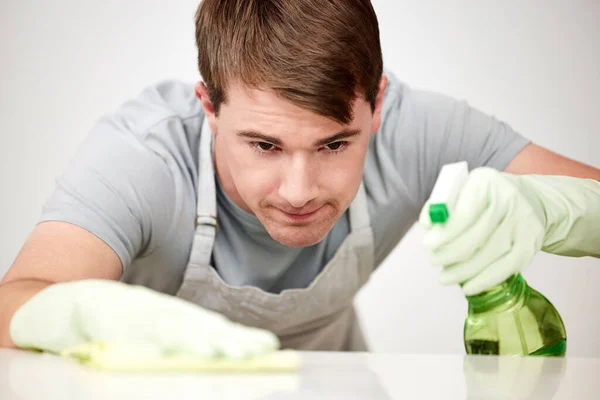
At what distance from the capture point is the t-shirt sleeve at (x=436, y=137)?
4.85ft

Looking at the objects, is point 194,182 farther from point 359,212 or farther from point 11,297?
point 11,297

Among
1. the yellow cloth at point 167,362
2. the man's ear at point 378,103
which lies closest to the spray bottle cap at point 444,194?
the yellow cloth at point 167,362

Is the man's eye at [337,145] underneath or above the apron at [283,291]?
above

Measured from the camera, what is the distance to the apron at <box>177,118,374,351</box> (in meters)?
1.35

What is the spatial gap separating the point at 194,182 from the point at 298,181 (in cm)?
30

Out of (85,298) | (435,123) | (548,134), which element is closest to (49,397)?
(85,298)

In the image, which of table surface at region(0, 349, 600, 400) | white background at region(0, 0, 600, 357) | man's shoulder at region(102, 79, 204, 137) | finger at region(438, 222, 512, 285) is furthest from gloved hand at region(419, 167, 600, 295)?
white background at region(0, 0, 600, 357)

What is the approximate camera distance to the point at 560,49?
2381 millimetres

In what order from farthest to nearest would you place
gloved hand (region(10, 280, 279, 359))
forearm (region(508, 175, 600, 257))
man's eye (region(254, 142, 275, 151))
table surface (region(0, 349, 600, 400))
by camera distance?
man's eye (region(254, 142, 275, 151)) < forearm (region(508, 175, 600, 257)) < gloved hand (region(10, 280, 279, 359)) < table surface (region(0, 349, 600, 400))

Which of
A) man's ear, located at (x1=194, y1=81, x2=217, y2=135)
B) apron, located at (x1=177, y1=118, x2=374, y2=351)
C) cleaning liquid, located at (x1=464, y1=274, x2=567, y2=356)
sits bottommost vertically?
apron, located at (x1=177, y1=118, x2=374, y2=351)

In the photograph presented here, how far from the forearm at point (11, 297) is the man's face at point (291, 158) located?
0.38 meters

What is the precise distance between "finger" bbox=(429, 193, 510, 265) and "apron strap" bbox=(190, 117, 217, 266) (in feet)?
1.81

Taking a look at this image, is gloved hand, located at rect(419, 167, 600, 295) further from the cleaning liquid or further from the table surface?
the table surface

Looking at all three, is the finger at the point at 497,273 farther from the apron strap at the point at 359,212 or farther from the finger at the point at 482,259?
the apron strap at the point at 359,212
